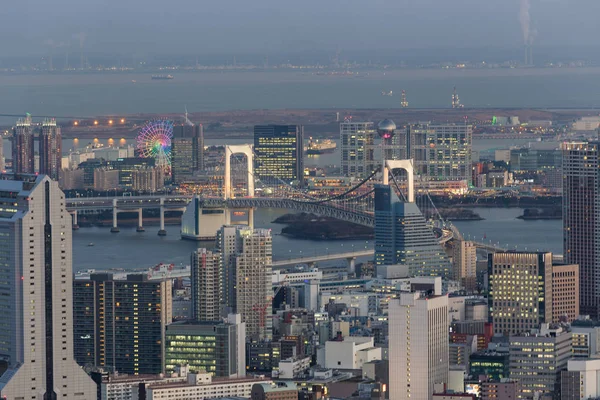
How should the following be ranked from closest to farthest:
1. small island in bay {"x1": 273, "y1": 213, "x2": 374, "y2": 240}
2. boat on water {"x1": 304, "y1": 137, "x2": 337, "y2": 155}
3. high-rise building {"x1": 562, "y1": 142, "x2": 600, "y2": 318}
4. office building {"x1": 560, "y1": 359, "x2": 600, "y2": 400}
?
office building {"x1": 560, "y1": 359, "x2": 600, "y2": 400}
high-rise building {"x1": 562, "y1": 142, "x2": 600, "y2": 318}
small island in bay {"x1": 273, "y1": 213, "x2": 374, "y2": 240}
boat on water {"x1": 304, "y1": 137, "x2": 337, "y2": 155}

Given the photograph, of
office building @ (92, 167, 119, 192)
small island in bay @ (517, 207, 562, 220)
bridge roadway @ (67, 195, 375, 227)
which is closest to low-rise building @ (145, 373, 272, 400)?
bridge roadway @ (67, 195, 375, 227)

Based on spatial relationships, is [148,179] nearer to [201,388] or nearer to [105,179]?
[105,179]

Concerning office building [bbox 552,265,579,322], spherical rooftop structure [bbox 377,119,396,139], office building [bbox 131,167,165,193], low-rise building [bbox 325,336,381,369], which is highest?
spherical rooftop structure [bbox 377,119,396,139]

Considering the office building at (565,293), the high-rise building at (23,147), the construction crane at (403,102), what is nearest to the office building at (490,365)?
the office building at (565,293)

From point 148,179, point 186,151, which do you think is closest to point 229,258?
point 148,179

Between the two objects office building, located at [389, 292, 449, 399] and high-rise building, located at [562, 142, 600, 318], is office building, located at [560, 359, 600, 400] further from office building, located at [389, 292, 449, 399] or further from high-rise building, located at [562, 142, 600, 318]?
high-rise building, located at [562, 142, 600, 318]

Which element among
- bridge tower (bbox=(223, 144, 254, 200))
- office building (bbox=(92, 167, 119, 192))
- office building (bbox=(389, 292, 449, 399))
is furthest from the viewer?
office building (bbox=(92, 167, 119, 192))

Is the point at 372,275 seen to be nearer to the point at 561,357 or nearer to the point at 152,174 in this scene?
the point at 561,357
